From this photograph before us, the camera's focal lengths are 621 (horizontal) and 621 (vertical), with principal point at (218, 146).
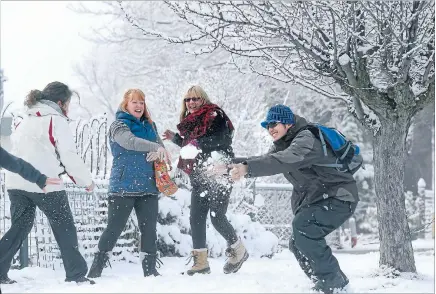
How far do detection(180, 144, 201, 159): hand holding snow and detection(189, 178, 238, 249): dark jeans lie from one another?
0.74ft

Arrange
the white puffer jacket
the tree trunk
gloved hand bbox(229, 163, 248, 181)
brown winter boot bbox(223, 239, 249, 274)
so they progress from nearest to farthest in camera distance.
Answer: gloved hand bbox(229, 163, 248, 181) → the white puffer jacket → brown winter boot bbox(223, 239, 249, 274) → the tree trunk

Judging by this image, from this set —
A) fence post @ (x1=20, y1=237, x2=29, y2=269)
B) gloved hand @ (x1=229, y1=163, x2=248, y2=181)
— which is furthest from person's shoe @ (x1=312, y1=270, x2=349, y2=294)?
fence post @ (x1=20, y1=237, x2=29, y2=269)

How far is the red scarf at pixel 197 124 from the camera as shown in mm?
5547

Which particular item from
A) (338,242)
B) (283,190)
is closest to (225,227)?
(283,190)

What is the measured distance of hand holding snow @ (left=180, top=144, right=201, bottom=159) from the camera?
5.54 m

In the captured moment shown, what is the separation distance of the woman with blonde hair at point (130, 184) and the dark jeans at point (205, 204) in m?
0.37

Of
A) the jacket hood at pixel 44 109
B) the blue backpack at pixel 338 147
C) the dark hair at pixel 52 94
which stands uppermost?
the dark hair at pixel 52 94

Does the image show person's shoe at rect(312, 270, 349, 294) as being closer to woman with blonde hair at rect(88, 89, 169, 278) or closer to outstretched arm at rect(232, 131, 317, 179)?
outstretched arm at rect(232, 131, 317, 179)

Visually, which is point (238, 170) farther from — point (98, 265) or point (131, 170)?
point (98, 265)

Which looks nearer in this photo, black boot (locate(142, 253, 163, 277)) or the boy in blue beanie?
the boy in blue beanie

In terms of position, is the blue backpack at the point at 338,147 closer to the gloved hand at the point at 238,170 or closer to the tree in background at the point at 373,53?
the gloved hand at the point at 238,170

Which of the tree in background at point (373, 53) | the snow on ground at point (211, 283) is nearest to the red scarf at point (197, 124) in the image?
the tree in background at point (373, 53)

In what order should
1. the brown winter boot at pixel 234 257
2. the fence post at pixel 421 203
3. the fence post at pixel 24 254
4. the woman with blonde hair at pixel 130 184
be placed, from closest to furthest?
the woman with blonde hair at pixel 130 184 → the brown winter boot at pixel 234 257 → the fence post at pixel 24 254 → the fence post at pixel 421 203

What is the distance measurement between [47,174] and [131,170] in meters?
0.74
